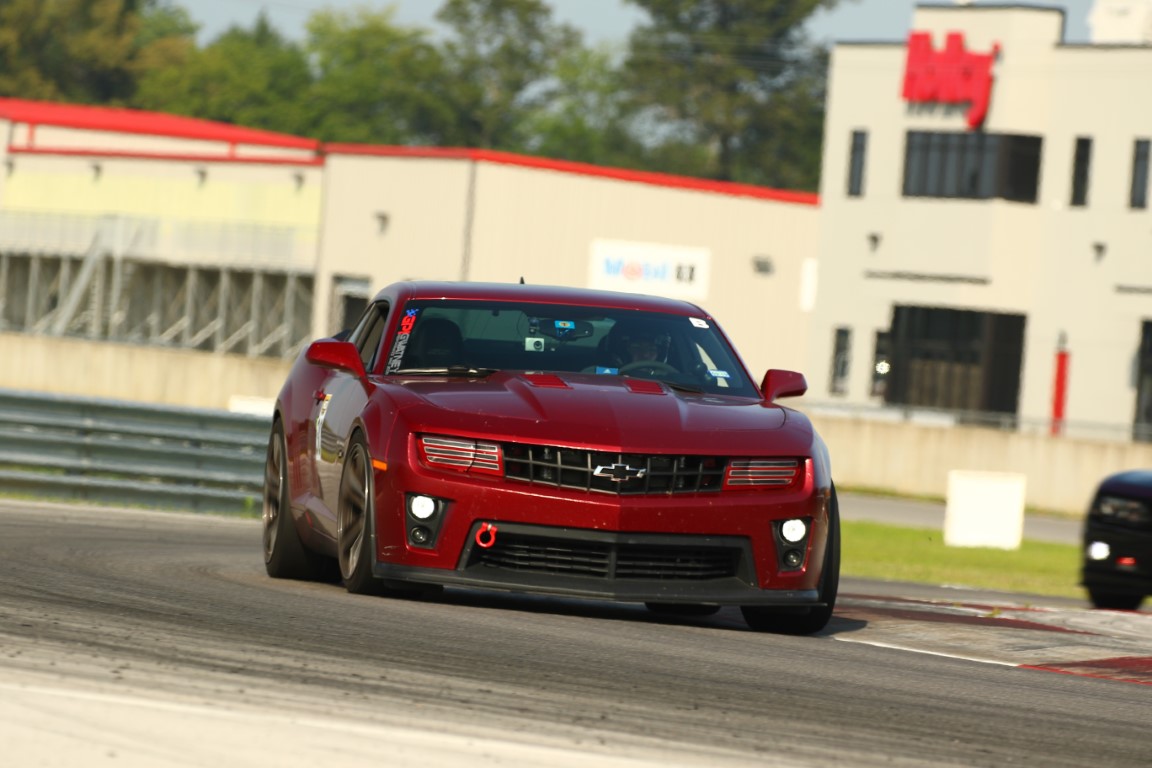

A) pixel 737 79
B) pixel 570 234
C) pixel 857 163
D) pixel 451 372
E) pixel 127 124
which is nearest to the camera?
pixel 451 372

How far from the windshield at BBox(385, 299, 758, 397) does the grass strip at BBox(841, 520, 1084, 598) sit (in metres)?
10.1

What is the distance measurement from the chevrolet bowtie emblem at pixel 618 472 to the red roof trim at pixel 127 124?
230 feet

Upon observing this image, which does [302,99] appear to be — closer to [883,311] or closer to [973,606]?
[883,311]

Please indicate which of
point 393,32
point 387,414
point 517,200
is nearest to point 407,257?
point 517,200

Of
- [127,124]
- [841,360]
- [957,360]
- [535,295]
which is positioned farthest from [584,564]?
[127,124]

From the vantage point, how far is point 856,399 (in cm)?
6056

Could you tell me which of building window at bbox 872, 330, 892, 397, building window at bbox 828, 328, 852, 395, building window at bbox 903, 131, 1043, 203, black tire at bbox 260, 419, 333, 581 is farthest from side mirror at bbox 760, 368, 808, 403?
building window at bbox 828, 328, 852, 395

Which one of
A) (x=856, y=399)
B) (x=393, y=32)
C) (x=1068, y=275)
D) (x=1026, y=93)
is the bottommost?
(x=856, y=399)

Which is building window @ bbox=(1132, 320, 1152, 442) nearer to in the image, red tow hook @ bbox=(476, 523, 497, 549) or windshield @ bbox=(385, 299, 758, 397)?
windshield @ bbox=(385, 299, 758, 397)

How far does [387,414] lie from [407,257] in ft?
167

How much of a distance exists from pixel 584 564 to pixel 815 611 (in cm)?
128

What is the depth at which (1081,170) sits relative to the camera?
57.5 m

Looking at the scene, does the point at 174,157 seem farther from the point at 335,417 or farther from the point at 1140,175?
the point at 335,417

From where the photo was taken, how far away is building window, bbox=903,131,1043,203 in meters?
58.1
